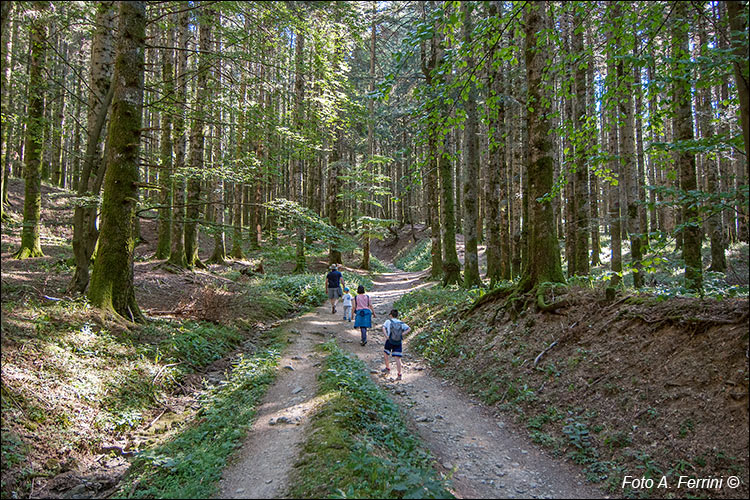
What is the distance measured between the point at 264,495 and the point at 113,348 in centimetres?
489

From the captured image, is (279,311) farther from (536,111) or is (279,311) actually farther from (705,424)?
(705,424)

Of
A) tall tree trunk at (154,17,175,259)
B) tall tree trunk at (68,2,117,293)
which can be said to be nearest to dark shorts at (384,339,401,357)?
tall tree trunk at (68,2,117,293)

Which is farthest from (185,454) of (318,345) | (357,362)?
(318,345)

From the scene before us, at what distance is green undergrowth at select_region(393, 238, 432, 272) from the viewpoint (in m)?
28.0

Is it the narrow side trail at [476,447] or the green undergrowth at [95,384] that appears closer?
the narrow side trail at [476,447]

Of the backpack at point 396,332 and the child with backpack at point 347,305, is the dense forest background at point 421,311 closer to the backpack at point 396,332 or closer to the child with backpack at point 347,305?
the backpack at point 396,332

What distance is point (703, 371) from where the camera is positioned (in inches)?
190

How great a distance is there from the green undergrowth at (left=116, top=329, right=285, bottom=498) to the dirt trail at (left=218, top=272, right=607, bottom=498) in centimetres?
20

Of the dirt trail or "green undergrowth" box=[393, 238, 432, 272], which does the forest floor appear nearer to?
the dirt trail

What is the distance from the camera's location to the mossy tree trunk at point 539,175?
8.44 metres

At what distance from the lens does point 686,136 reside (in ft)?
31.0

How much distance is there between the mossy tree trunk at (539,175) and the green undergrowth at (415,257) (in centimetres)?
1806

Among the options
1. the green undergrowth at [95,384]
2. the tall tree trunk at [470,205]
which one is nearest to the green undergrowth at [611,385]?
the green undergrowth at [95,384]

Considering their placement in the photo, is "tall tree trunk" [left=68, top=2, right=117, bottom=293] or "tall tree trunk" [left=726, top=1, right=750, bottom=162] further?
"tall tree trunk" [left=68, top=2, right=117, bottom=293]
